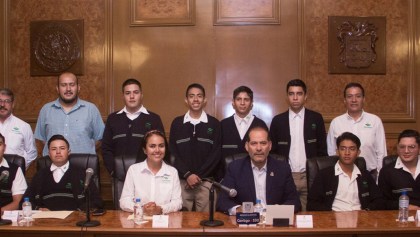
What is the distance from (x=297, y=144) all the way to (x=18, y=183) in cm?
246

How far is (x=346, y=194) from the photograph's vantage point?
371 cm

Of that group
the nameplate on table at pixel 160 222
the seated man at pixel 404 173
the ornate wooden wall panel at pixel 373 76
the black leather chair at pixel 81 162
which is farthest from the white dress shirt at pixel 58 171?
the ornate wooden wall panel at pixel 373 76

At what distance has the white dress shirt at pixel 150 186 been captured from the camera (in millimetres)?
3611

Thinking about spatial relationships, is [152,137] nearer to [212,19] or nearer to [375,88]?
[212,19]

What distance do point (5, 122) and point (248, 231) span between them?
292cm

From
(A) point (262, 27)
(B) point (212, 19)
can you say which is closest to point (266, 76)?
(A) point (262, 27)

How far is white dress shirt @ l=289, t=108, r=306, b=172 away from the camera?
14.9ft

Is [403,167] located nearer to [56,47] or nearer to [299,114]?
[299,114]

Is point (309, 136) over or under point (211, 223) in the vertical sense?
over

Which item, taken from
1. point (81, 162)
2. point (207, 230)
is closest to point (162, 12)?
point (81, 162)

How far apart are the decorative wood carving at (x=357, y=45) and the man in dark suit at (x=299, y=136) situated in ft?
4.79

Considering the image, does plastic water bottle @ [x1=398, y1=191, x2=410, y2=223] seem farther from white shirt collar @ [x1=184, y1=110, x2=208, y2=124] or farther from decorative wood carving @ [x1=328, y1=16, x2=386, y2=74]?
decorative wood carving @ [x1=328, y1=16, x2=386, y2=74]

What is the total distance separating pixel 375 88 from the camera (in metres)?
5.88

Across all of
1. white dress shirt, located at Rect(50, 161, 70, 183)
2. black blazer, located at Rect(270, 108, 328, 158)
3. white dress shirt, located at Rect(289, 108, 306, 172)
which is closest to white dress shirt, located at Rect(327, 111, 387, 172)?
black blazer, located at Rect(270, 108, 328, 158)
